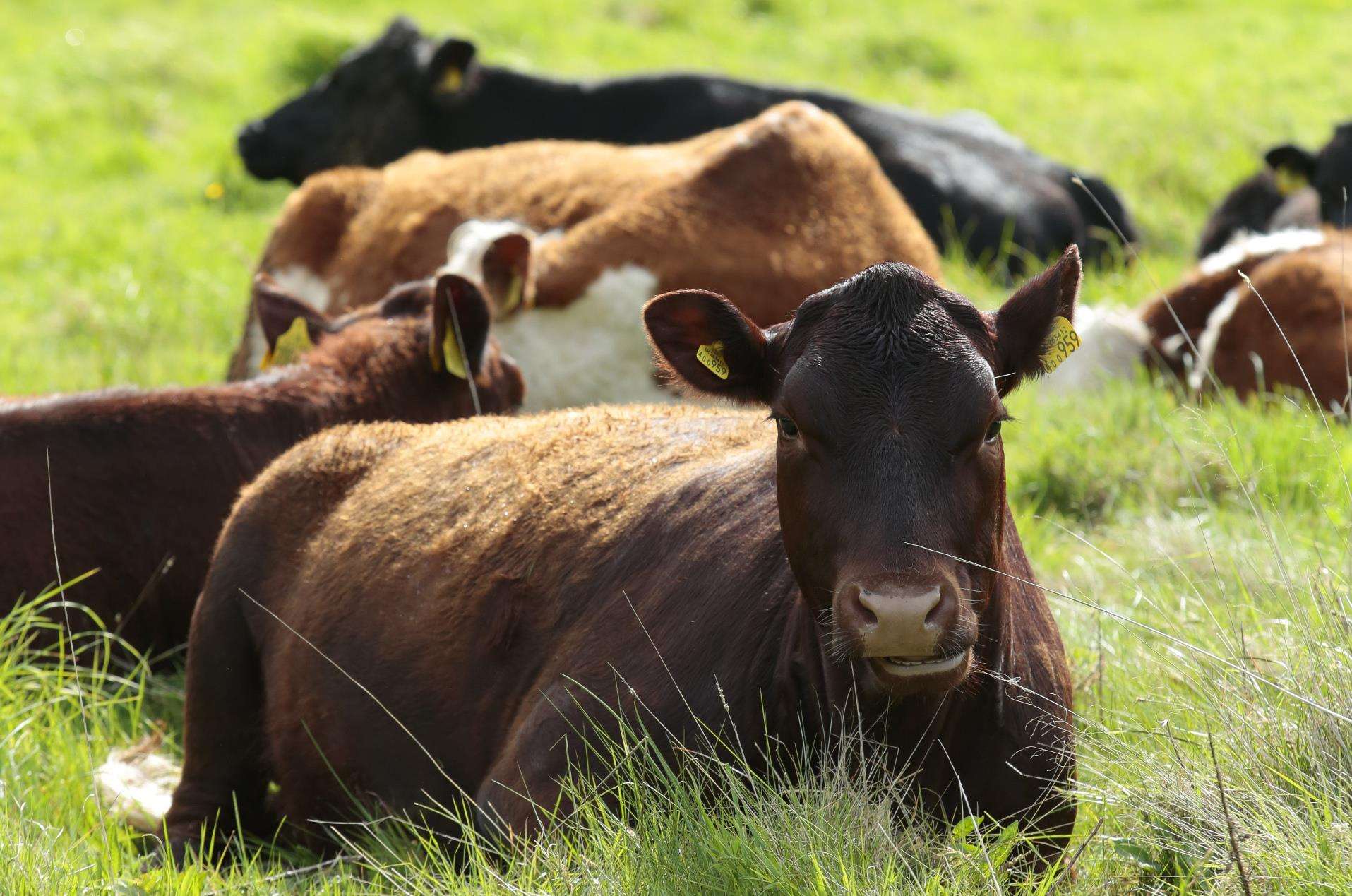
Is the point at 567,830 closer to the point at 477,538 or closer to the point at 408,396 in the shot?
the point at 477,538

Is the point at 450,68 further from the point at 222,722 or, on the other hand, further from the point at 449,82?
the point at 222,722

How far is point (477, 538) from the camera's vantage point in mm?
4535

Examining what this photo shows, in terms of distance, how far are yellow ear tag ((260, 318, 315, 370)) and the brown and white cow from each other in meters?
1.34

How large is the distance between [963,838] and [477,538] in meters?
1.75

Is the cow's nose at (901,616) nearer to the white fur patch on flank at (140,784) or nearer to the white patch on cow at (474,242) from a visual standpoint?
the white fur patch on flank at (140,784)

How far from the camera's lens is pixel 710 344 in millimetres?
3643

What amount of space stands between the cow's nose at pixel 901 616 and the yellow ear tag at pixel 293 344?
4.29 meters

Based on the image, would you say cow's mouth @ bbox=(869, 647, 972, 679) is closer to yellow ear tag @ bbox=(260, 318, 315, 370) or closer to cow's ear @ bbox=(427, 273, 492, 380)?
cow's ear @ bbox=(427, 273, 492, 380)

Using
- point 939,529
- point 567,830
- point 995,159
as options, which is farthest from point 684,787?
point 995,159

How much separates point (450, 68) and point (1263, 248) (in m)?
6.84

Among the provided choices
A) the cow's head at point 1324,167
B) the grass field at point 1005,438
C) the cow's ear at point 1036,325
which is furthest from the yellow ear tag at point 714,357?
the cow's head at point 1324,167

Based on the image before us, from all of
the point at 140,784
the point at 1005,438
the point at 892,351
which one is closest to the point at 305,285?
the point at 1005,438

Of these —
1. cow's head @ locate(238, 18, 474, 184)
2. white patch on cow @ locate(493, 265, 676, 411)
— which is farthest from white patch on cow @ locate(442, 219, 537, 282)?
cow's head @ locate(238, 18, 474, 184)

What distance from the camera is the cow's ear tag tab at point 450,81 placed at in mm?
13180
